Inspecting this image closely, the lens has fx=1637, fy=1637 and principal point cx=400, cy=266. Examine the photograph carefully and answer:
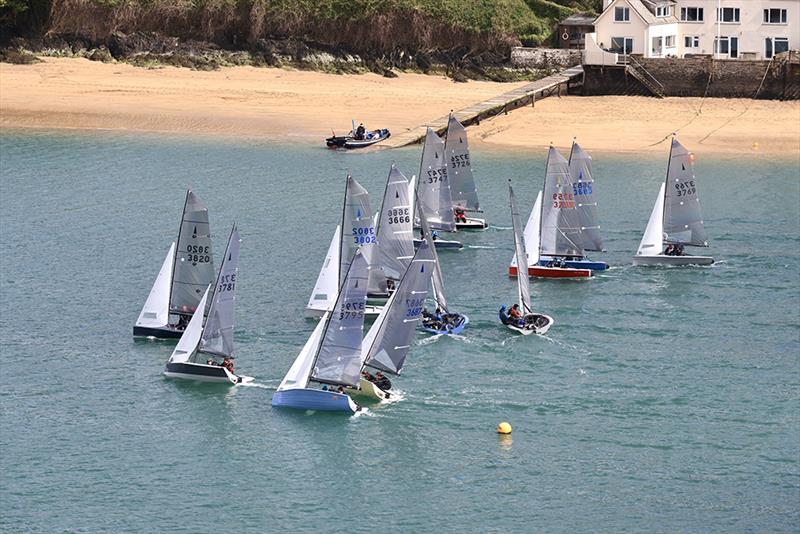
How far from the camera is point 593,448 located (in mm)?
54656

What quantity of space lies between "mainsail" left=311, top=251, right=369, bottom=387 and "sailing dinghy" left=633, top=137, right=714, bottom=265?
2567cm

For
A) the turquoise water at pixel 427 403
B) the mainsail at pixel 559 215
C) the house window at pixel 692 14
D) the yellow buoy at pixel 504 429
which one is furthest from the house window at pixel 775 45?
the yellow buoy at pixel 504 429

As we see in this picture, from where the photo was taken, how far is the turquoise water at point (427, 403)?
5028cm

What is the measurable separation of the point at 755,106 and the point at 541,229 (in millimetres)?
41822

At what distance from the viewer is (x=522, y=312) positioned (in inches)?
2645

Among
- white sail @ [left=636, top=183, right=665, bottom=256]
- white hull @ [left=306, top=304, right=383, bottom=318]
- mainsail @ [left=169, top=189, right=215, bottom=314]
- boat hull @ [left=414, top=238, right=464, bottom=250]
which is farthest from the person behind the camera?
boat hull @ [left=414, top=238, right=464, bottom=250]

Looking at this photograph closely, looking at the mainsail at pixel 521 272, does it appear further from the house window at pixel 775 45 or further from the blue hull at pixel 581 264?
the house window at pixel 775 45

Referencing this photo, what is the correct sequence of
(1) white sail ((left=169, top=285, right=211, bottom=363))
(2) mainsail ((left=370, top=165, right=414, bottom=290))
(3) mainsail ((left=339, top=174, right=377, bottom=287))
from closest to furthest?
(1) white sail ((left=169, top=285, right=211, bottom=363)) → (3) mainsail ((left=339, top=174, right=377, bottom=287)) → (2) mainsail ((left=370, top=165, right=414, bottom=290))

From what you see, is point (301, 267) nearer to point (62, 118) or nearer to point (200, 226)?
point (200, 226)

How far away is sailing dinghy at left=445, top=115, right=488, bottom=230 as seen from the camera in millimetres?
86312

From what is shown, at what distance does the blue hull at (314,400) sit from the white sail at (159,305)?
9.65m

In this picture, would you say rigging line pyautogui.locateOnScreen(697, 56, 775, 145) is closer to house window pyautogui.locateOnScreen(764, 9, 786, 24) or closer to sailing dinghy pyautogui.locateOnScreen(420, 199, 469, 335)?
house window pyautogui.locateOnScreen(764, 9, 786, 24)

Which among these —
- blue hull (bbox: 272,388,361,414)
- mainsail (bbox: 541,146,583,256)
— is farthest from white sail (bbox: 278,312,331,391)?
mainsail (bbox: 541,146,583,256)

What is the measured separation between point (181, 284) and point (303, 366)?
9.48 metres
